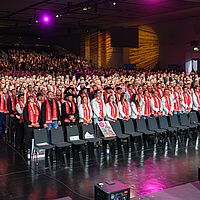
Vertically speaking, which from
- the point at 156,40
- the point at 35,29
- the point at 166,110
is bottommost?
the point at 166,110

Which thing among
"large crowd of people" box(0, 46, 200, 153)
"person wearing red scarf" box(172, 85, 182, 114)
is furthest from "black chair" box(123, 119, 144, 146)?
"person wearing red scarf" box(172, 85, 182, 114)

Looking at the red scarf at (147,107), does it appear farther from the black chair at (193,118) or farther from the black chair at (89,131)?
the black chair at (89,131)

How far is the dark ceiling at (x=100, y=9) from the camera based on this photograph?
16.4m

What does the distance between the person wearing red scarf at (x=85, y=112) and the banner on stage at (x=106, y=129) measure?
0.54 meters

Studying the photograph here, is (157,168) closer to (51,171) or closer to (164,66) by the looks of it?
(51,171)

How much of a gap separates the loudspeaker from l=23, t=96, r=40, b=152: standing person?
4.23 meters

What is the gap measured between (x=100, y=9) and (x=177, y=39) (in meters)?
7.47

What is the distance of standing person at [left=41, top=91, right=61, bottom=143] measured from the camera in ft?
27.8

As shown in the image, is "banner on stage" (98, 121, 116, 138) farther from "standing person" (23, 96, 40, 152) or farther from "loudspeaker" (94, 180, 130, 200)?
"loudspeaker" (94, 180, 130, 200)

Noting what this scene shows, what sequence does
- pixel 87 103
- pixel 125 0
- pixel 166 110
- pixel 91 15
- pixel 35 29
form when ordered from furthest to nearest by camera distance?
pixel 35 29, pixel 91 15, pixel 125 0, pixel 166 110, pixel 87 103

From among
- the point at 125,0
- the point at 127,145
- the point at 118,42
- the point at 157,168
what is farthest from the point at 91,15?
the point at 157,168

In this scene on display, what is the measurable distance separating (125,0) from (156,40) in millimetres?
10021

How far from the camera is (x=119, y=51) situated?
1123 inches

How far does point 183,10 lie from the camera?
19.2 m
